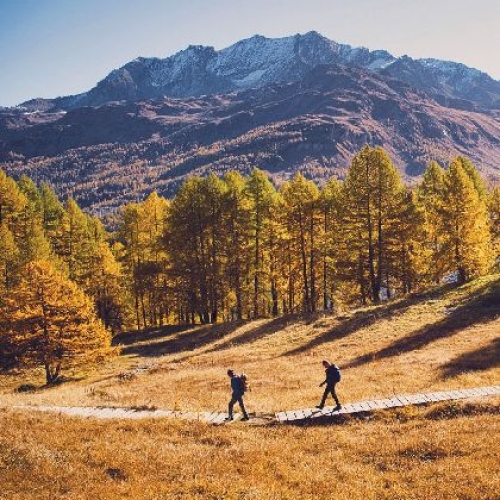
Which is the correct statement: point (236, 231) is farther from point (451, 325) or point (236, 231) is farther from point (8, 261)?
point (451, 325)

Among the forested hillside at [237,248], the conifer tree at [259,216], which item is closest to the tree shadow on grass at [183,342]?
the forested hillside at [237,248]

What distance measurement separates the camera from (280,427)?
18484 millimetres

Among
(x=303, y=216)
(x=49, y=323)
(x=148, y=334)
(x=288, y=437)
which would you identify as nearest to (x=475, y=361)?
(x=288, y=437)

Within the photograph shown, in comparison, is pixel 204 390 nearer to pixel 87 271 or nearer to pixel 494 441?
pixel 494 441

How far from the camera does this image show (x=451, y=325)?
113 ft

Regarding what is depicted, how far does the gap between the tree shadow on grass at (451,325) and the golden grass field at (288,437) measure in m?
0.13

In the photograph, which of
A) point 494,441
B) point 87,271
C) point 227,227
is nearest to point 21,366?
point 87,271

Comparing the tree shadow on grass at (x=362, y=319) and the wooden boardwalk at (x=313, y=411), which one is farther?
the tree shadow on grass at (x=362, y=319)

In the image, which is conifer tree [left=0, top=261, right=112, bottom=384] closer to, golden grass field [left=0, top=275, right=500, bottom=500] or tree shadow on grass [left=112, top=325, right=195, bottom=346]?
golden grass field [left=0, top=275, right=500, bottom=500]

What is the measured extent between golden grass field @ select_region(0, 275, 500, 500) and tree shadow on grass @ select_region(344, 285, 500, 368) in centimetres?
13

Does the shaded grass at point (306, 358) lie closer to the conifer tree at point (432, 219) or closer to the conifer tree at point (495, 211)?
the conifer tree at point (432, 219)

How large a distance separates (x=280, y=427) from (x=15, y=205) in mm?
42483

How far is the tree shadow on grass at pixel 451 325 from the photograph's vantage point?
31.2 meters

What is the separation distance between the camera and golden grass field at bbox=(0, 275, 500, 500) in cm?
1246
